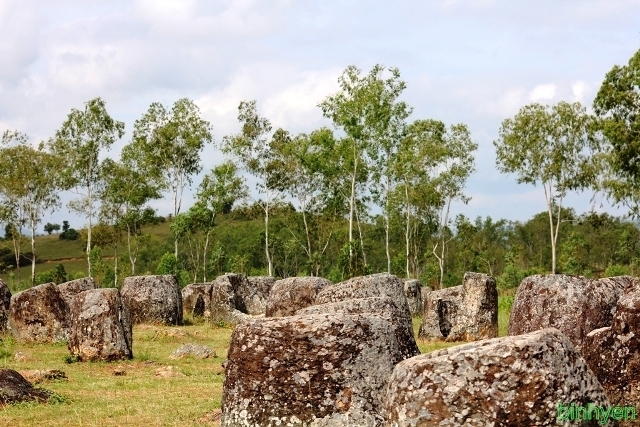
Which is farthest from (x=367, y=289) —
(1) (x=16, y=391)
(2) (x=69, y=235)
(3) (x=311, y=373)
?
(2) (x=69, y=235)

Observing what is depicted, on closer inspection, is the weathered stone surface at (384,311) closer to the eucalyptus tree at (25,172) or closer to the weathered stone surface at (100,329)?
the weathered stone surface at (100,329)

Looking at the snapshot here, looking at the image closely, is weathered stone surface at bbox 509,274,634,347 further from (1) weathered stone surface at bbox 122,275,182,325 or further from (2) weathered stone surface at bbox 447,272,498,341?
(1) weathered stone surface at bbox 122,275,182,325

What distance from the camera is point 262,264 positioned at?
113938 millimetres

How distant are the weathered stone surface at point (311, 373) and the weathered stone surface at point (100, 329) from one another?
11.0m

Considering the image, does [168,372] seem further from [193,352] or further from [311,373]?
[311,373]

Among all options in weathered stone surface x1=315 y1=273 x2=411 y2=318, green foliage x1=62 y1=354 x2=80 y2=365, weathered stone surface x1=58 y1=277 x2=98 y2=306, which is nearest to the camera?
weathered stone surface x1=315 y1=273 x2=411 y2=318

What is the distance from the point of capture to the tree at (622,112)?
1826 inches

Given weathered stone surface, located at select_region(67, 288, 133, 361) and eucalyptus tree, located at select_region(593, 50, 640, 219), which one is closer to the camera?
weathered stone surface, located at select_region(67, 288, 133, 361)

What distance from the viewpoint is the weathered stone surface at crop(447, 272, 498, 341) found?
25.5 metres

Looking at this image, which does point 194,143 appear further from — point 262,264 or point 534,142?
point 262,264

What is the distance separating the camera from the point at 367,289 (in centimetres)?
1989

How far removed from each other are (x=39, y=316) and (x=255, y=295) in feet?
43.7

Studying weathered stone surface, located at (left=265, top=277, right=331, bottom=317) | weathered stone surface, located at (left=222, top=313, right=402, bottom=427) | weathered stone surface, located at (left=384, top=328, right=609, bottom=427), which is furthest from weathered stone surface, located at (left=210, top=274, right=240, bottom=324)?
weathered stone surface, located at (left=384, top=328, right=609, bottom=427)

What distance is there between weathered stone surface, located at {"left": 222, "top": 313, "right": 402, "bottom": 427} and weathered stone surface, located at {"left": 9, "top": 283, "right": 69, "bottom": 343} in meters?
16.1
